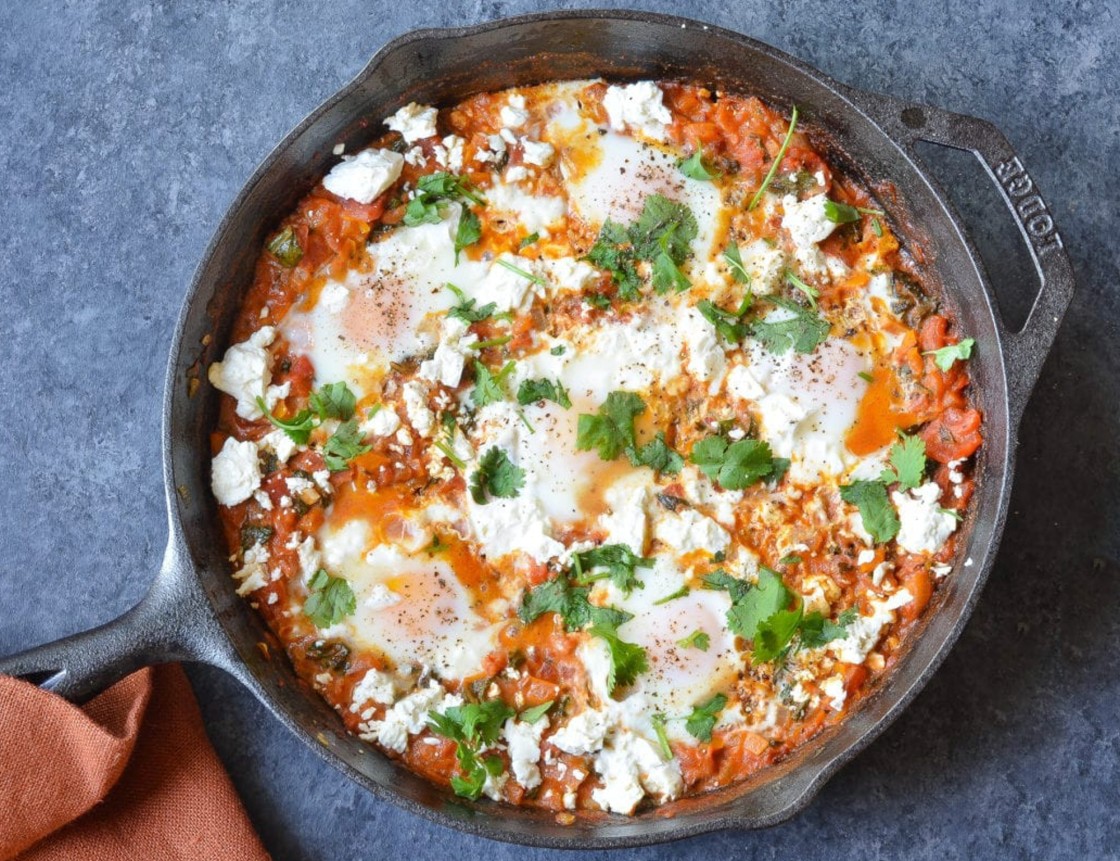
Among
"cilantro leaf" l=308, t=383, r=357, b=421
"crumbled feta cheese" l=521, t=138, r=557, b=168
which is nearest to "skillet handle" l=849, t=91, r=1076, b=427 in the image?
"crumbled feta cheese" l=521, t=138, r=557, b=168

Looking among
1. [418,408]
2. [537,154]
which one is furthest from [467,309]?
[537,154]

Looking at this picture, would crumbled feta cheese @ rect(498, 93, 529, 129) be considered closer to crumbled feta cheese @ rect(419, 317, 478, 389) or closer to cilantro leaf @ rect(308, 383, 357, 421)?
crumbled feta cheese @ rect(419, 317, 478, 389)

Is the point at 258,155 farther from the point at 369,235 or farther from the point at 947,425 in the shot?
the point at 947,425

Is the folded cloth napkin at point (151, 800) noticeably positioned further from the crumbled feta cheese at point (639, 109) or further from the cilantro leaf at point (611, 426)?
the crumbled feta cheese at point (639, 109)

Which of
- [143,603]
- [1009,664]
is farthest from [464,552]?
[1009,664]

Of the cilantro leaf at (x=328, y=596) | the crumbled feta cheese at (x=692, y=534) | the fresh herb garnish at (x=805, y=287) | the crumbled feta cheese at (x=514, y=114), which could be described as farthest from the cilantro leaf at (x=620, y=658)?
the crumbled feta cheese at (x=514, y=114)
